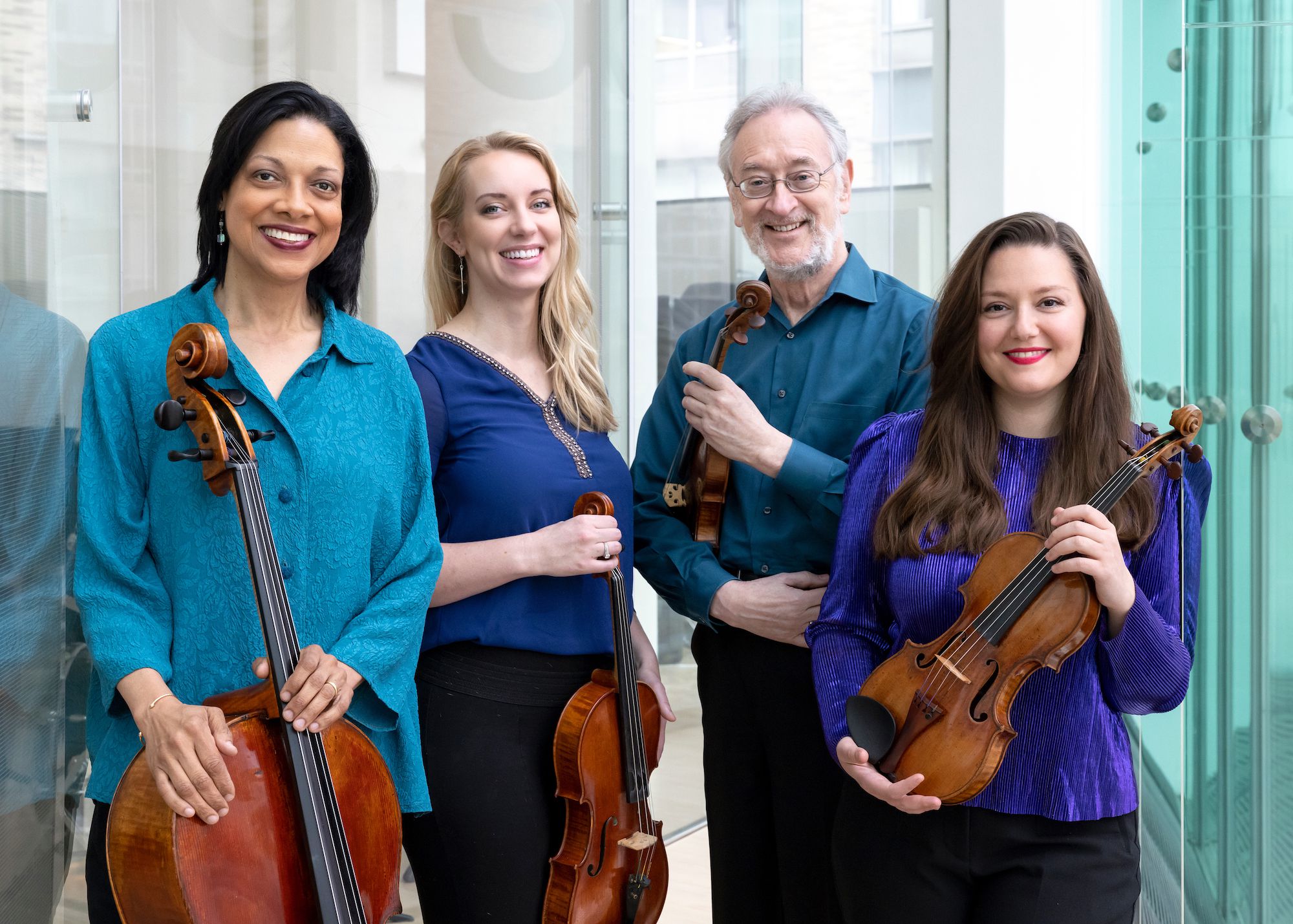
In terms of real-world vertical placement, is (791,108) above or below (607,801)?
above

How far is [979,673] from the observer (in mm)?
1376

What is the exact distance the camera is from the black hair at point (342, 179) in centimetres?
143

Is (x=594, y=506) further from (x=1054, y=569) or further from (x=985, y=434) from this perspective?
(x=1054, y=569)

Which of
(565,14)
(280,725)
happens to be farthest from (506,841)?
(565,14)

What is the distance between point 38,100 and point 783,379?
117 cm

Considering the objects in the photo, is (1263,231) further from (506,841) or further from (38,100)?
(38,100)

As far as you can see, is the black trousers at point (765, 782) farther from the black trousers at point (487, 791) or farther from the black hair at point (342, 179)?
the black hair at point (342, 179)

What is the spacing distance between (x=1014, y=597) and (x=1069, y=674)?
178 millimetres

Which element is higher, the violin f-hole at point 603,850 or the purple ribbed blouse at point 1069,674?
the purple ribbed blouse at point 1069,674

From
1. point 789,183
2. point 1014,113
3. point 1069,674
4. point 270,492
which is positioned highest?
point 1014,113

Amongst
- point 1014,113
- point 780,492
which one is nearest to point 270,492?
point 780,492

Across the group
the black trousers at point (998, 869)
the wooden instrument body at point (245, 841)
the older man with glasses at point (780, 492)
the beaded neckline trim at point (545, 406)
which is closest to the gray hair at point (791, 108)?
the older man with glasses at point (780, 492)

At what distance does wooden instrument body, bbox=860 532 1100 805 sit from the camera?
135 cm

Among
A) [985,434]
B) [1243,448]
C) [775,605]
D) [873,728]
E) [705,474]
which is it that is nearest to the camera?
[873,728]
